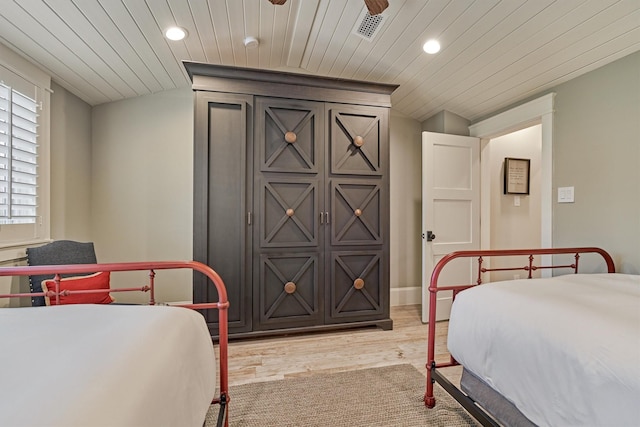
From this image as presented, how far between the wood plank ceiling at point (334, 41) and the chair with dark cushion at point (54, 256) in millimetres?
1387

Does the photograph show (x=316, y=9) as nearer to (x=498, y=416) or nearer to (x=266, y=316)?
(x=266, y=316)

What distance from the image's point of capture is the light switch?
241cm

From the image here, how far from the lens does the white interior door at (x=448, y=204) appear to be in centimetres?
309

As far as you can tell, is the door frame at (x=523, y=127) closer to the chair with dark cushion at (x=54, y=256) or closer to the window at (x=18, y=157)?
the chair with dark cushion at (x=54, y=256)

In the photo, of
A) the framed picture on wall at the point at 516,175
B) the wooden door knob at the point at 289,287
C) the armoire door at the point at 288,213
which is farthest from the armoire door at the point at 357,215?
the framed picture on wall at the point at 516,175

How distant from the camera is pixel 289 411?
1660mm

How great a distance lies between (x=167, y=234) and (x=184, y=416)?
8.21ft

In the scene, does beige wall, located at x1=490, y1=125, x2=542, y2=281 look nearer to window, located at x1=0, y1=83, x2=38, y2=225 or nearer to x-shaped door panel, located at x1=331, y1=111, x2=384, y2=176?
x-shaped door panel, located at x1=331, y1=111, x2=384, y2=176

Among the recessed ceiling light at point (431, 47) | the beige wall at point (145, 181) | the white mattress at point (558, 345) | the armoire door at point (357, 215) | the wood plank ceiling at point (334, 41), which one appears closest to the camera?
the white mattress at point (558, 345)

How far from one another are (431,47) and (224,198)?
2.15 meters

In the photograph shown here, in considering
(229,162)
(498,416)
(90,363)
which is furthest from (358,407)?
(229,162)

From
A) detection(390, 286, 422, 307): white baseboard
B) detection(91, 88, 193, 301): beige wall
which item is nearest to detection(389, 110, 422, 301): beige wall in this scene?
detection(390, 286, 422, 307): white baseboard

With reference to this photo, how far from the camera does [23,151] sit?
2066mm

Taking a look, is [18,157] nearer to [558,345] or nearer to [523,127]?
[558,345]
